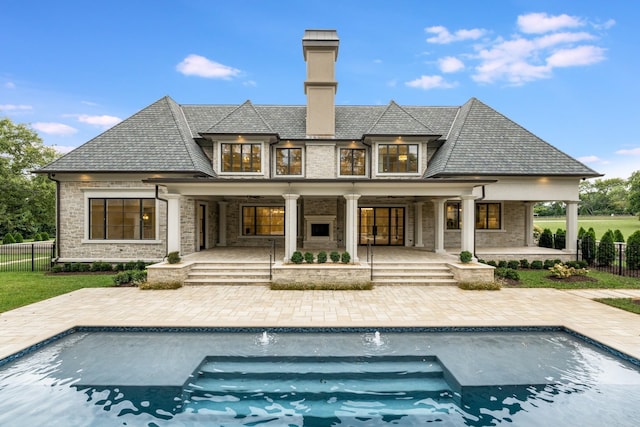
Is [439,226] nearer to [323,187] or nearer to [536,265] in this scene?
[536,265]

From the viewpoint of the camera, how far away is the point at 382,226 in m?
19.3

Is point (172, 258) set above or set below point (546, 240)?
below

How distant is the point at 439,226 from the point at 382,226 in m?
3.75

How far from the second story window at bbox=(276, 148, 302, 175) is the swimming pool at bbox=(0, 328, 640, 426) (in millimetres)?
11740

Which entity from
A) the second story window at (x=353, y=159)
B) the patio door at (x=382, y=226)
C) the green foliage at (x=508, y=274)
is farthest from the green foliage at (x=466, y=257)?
the second story window at (x=353, y=159)

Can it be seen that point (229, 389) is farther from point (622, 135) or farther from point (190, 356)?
point (622, 135)

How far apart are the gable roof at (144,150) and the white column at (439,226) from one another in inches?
496

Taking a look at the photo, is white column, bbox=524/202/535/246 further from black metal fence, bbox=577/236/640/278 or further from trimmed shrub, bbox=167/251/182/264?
trimmed shrub, bbox=167/251/182/264

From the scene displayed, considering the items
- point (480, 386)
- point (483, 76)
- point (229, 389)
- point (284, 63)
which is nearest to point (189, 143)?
point (229, 389)

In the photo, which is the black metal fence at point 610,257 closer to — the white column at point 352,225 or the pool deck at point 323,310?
the pool deck at point 323,310

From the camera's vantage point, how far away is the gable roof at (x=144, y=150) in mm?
14836

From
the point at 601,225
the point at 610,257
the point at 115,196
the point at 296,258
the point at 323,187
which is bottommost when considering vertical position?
the point at 610,257

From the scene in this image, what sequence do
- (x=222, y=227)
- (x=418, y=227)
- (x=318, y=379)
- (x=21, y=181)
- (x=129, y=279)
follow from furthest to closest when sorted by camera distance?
(x=21, y=181) < (x=222, y=227) < (x=418, y=227) < (x=129, y=279) < (x=318, y=379)

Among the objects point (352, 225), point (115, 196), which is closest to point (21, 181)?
point (115, 196)
